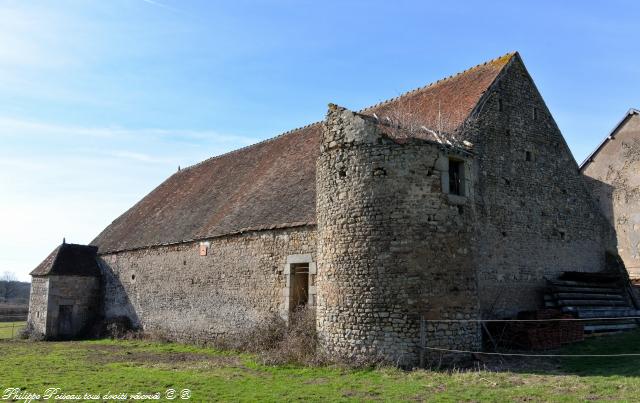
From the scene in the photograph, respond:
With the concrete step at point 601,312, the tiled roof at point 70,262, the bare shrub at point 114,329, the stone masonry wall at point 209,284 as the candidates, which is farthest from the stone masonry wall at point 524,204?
the tiled roof at point 70,262

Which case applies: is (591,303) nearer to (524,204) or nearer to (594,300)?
(594,300)

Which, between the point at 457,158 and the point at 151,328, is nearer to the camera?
the point at 457,158

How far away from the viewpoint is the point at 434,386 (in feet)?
28.3

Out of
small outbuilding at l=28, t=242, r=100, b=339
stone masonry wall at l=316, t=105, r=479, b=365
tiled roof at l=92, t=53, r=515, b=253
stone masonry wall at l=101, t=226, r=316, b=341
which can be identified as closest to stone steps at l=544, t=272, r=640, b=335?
stone masonry wall at l=316, t=105, r=479, b=365

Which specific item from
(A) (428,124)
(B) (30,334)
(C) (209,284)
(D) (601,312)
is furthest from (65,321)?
(D) (601,312)

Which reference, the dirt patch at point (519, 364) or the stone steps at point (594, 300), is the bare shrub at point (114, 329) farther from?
the stone steps at point (594, 300)

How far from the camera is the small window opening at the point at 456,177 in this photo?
1148 centimetres

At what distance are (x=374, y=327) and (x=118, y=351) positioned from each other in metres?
8.26

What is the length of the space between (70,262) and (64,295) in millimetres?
1370

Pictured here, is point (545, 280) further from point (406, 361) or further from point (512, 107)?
point (406, 361)

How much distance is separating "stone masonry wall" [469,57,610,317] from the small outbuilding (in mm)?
15636

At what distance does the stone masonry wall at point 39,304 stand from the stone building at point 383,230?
0.23 meters

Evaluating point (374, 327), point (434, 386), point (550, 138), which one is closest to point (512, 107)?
point (550, 138)

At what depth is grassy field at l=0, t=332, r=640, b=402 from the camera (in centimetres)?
802
